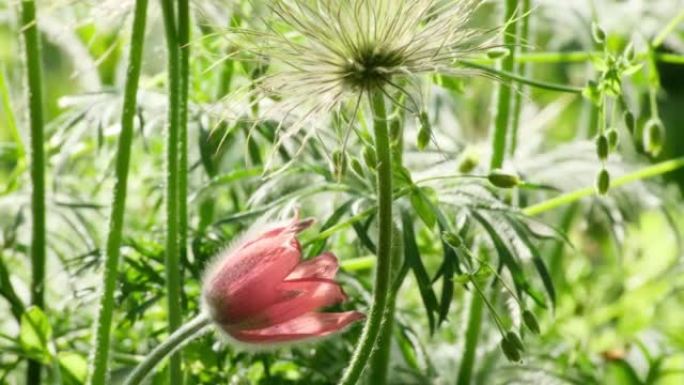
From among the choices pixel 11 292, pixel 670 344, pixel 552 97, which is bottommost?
pixel 670 344

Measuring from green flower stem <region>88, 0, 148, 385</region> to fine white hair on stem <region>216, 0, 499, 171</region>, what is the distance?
70 mm

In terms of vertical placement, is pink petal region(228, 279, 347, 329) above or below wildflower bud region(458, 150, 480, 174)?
below

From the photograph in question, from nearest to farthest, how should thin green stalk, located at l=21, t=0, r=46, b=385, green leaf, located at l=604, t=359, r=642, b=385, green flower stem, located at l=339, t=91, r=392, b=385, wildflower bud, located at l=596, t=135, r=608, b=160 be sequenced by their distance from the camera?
green flower stem, located at l=339, t=91, r=392, b=385 → wildflower bud, located at l=596, t=135, r=608, b=160 → thin green stalk, located at l=21, t=0, r=46, b=385 → green leaf, located at l=604, t=359, r=642, b=385

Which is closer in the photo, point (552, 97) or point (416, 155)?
point (416, 155)

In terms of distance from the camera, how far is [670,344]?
145 centimetres

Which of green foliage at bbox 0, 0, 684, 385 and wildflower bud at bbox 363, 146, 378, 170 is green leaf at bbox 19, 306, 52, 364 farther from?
wildflower bud at bbox 363, 146, 378, 170

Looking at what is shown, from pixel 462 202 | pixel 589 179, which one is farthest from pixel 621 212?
pixel 462 202

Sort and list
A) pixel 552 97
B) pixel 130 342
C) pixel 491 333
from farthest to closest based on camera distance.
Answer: pixel 552 97 < pixel 491 333 < pixel 130 342

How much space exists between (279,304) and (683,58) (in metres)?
0.54

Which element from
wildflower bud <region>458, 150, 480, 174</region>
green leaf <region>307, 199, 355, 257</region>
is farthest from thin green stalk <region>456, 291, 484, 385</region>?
green leaf <region>307, 199, 355, 257</region>

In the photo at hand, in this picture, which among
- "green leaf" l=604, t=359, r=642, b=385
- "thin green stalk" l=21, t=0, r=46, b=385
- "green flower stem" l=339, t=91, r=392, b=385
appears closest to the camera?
"green flower stem" l=339, t=91, r=392, b=385

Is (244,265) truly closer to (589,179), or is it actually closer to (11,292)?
(11,292)

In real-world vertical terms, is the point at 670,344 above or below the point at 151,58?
below

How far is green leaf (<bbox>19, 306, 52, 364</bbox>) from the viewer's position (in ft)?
2.95
